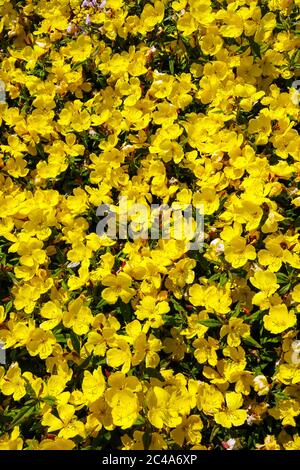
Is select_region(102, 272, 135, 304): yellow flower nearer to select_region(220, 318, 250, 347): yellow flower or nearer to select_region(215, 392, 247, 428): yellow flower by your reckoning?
select_region(220, 318, 250, 347): yellow flower

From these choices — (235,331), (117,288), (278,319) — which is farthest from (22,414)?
(278,319)

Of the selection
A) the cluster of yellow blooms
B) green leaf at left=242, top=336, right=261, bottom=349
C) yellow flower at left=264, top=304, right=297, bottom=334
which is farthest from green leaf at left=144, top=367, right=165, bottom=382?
yellow flower at left=264, top=304, right=297, bottom=334

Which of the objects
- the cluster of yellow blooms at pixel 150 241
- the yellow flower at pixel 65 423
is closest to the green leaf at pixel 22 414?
the cluster of yellow blooms at pixel 150 241

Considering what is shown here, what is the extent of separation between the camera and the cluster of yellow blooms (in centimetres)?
260

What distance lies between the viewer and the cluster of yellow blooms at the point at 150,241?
2604mm

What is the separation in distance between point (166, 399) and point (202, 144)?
1593 mm

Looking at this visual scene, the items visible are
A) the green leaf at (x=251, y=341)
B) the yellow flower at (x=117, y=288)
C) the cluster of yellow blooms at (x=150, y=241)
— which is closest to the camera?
the cluster of yellow blooms at (x=150, y=241)

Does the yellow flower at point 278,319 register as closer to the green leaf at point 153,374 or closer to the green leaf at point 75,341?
the green leaf at point 153,374

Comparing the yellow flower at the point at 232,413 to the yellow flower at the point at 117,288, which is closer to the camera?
the yellow flower at the point at 232,413

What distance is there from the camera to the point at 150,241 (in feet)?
10.1

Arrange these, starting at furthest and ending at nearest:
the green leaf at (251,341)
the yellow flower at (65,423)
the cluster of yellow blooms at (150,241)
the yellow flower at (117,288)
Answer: the yellow flower at (117,288) < the green leaf at (251,341) < the cluster of yellow blooms at (150,241) < the yellow flower at (65,423)

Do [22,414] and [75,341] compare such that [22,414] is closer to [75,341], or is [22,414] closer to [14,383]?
[14,383]

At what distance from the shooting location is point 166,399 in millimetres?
2518

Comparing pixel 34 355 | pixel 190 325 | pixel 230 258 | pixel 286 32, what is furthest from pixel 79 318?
pixel 286 32
